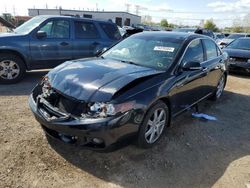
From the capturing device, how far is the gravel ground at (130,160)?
3033mm

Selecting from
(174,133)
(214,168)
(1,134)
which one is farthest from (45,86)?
(214,168)

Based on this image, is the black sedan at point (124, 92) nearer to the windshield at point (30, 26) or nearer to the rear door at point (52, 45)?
the rear door at point (52, 45)

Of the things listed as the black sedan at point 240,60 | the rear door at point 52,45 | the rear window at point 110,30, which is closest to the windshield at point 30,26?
the rear door at point 52,45

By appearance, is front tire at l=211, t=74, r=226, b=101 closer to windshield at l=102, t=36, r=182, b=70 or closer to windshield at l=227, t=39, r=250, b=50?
windshield at l=102, t=36, r=182, b=70

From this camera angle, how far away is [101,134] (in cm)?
295

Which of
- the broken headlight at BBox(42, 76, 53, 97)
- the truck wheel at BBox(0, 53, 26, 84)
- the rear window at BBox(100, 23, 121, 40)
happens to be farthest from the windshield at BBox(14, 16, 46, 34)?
the broken headlight at BBox(42, 76, 53, 97)

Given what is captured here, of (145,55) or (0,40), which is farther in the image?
(0,40)

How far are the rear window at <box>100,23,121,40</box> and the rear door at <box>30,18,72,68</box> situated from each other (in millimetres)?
1254

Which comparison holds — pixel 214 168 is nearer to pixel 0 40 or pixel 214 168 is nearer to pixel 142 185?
pixel 142 185

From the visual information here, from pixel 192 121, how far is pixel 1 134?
3.37m

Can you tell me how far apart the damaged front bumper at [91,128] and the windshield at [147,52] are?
130 cm

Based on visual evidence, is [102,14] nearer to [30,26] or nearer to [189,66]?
[30,26]

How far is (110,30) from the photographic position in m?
8.24

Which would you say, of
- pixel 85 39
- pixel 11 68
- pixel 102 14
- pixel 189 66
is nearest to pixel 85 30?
pixel 85 39
